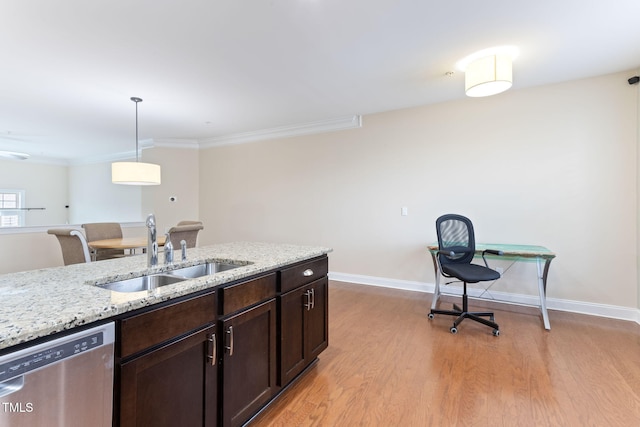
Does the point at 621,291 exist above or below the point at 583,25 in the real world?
below

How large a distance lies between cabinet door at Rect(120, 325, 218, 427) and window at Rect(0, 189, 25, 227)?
932 cm

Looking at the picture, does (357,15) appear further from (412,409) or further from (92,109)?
(92,109)

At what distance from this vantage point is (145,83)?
10.7 ft

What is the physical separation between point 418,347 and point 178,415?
193cm

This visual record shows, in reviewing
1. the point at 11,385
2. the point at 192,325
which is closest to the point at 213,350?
the point at 192,325

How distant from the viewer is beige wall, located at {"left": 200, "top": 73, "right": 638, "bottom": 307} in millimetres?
3143

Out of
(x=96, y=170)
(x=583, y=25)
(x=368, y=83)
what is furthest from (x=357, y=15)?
(x=96, y=170)

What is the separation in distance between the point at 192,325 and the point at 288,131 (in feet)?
13.8

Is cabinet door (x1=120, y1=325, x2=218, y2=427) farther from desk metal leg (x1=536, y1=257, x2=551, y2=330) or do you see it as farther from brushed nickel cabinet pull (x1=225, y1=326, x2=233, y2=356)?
desk metal leg (x1=536, y1=257, x2=551, y2=330)

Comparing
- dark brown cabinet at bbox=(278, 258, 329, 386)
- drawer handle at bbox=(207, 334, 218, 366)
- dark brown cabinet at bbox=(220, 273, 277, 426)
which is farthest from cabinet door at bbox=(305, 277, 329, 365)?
drawer handle at bbox=(207, 334, 218, 366)

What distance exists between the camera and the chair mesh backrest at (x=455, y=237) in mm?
3160

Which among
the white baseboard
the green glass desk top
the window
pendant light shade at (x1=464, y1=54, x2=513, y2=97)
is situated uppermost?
pendant light shade at (x1=464, y1=54, x2=513, y2=97)

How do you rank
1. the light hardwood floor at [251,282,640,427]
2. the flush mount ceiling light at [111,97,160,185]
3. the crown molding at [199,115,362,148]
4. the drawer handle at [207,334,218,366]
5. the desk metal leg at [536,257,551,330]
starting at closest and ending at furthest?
the drawer handle at [207,334,218,366] → the light hardwood floor at [251,282,640,427] → the desk metal leg at [536,257,551,330] → the flush mount ceiling light at [111,97,160,185] → the crown molding at [199,115,362,148]

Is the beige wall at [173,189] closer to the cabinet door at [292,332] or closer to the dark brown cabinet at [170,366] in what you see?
the cabinet door at [292,332]
